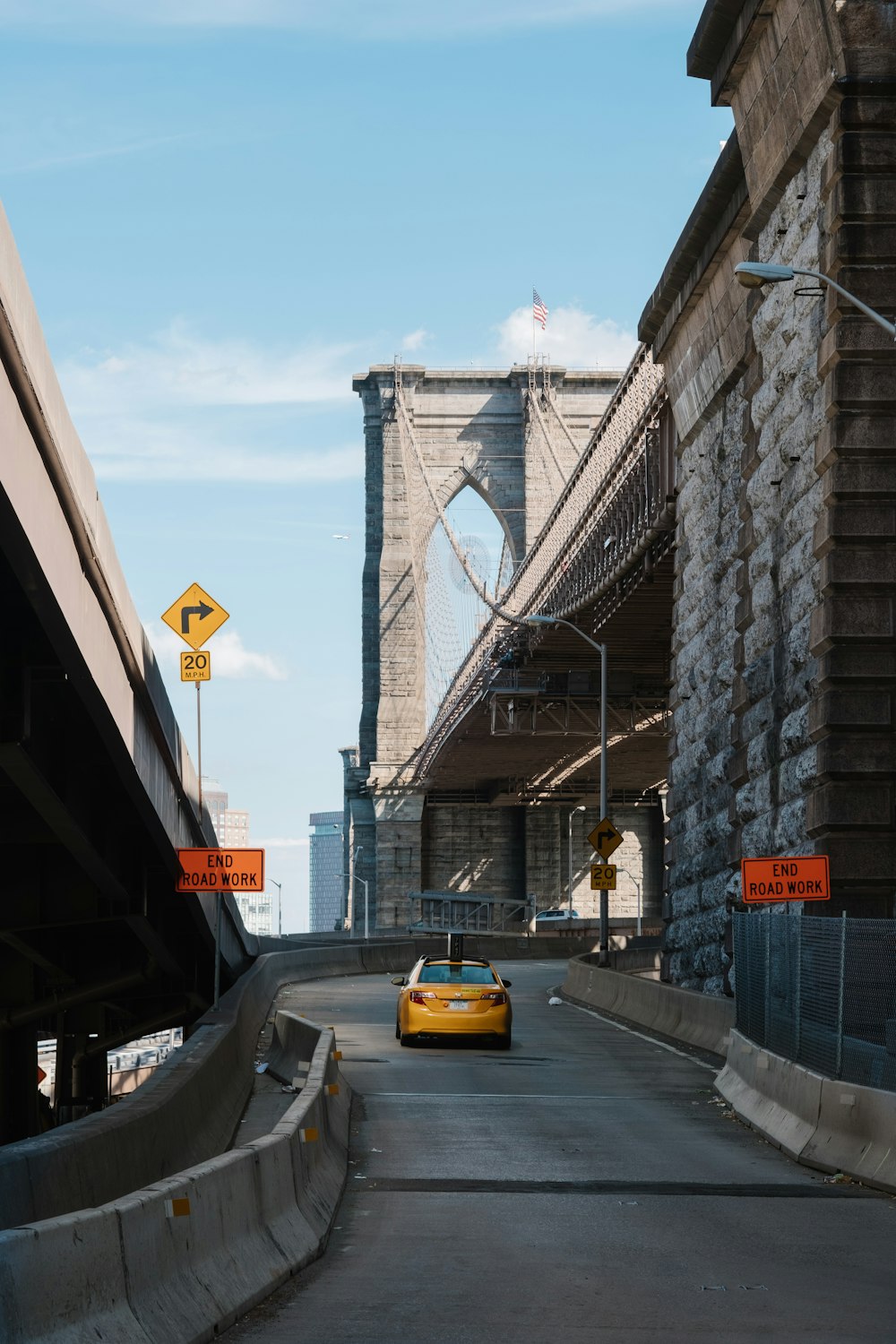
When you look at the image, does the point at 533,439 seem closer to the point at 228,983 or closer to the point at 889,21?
the point at 228,983

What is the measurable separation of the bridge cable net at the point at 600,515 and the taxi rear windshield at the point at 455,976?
10813 mm

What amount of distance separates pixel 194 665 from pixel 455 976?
718 centimetres

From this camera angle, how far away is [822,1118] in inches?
580

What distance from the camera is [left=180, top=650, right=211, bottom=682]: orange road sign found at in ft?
72.7

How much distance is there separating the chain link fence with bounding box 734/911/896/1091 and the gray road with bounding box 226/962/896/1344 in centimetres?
90

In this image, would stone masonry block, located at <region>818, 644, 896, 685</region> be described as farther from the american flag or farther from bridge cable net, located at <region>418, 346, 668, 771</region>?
the american flag

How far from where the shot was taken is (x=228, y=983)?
36.9 m

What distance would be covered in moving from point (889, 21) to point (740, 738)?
9.03 m

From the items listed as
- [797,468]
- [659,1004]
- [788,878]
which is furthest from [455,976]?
[797,468]

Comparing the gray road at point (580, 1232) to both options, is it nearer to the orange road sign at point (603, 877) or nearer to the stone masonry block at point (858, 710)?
the stone masonry block at point (858, 710)

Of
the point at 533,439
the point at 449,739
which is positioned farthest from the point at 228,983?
the point at 533,439

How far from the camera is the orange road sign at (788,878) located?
19.1 meters

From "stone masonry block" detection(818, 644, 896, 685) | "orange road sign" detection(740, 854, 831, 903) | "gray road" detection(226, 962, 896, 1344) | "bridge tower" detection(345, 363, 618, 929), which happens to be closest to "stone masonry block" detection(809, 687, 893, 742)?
"stone masonry block" detection(818, 644, 896, 685)

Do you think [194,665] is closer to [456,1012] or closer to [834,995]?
[456,1012]
